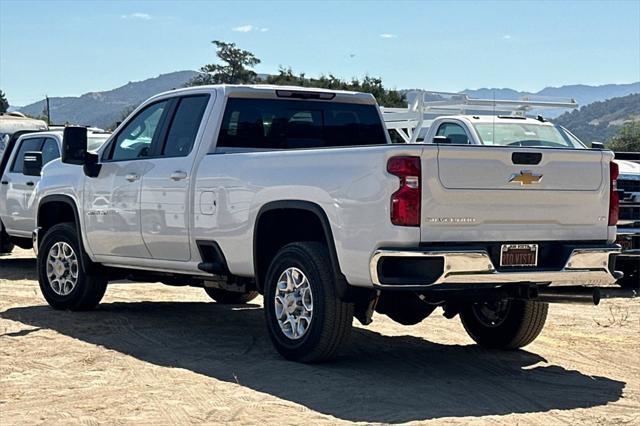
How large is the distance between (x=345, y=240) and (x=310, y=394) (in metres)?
Answer: 1.06

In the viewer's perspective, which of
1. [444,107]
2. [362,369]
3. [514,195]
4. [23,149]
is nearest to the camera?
[514,195]

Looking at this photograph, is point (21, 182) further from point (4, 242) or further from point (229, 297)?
point (229, 297)

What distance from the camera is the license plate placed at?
25.3 feet

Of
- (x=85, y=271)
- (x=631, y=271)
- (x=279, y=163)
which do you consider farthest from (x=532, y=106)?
(x=279, y=163)

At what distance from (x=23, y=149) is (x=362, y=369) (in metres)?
9.23

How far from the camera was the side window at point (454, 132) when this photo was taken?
14.1 metres

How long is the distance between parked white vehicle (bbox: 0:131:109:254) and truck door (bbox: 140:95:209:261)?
531 cm

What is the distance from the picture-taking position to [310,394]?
7.31 m

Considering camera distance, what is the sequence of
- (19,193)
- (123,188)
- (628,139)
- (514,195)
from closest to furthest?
(514,195)
(123,188)
(19,193)
(628,139)

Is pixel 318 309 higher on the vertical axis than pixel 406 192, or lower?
lower

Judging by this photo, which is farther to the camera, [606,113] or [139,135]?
[606,113]

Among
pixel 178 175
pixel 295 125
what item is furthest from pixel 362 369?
pixel 295 125

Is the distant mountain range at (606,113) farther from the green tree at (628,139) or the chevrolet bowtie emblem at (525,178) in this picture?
the chevrolet bowtie emblem at (525,178)

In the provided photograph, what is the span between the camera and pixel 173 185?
31.0 ft
